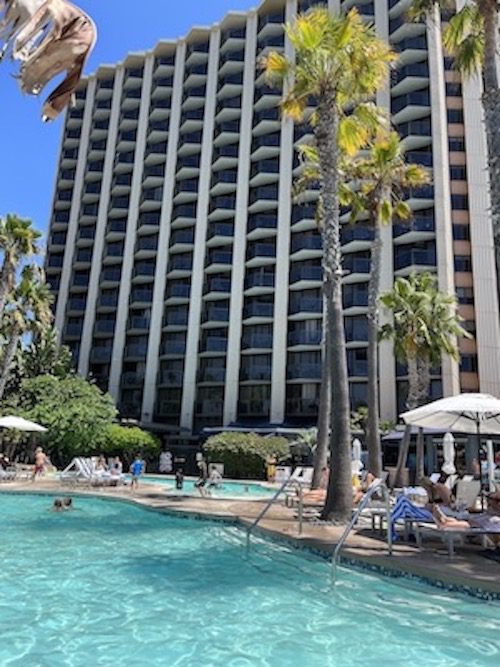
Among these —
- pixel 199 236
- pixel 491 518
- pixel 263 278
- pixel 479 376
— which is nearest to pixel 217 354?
pixel 263 278

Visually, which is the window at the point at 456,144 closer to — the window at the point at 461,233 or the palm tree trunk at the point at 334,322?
the window at the point at 461,233

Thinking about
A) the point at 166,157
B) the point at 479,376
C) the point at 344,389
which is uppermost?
the point at 166,157

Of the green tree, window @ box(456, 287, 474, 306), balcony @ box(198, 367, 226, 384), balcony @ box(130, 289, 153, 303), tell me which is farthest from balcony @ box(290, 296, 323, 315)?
the green tree

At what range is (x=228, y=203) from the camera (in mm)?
48656

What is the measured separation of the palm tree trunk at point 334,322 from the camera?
42.5 feet

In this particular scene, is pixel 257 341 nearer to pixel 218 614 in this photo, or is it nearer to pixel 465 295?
pixel 465 295

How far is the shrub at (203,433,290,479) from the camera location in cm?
2994

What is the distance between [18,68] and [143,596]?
20.9ft

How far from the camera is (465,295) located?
3716 cm

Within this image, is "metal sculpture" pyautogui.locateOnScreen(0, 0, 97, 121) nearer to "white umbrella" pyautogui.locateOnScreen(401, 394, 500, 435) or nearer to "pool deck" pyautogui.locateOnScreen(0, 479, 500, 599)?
"pool deck" pyautogui.locateOnScreen(0, 479, 500, 599)

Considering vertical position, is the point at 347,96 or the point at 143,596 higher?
the point at 347,96

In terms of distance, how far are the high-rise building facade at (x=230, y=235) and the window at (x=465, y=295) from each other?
2.6 inches

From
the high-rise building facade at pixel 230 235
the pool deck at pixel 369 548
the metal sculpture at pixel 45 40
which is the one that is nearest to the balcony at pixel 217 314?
the high-rise building facade at pixel 230 235

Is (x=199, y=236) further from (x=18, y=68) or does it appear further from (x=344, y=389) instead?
(x=18, y=68)
